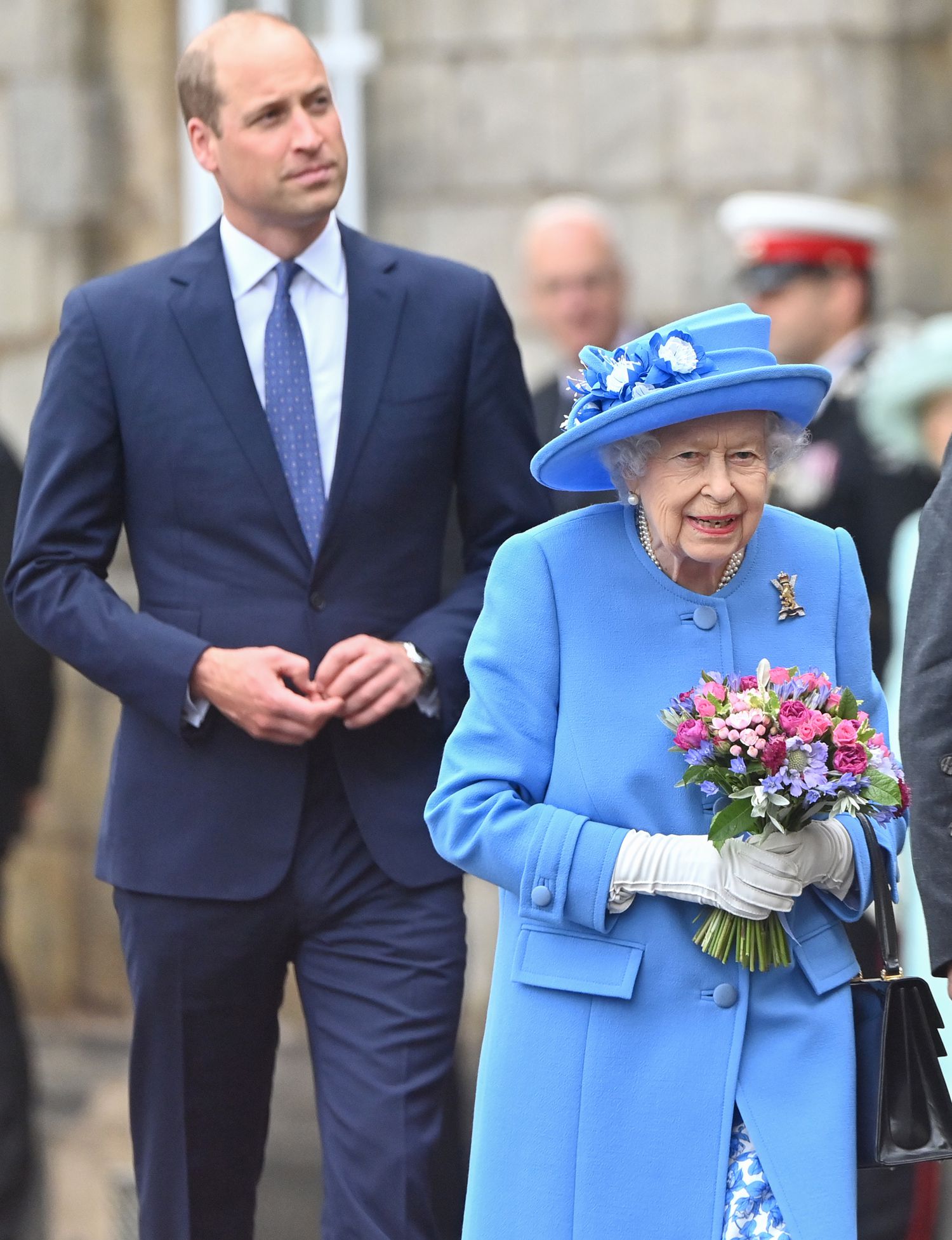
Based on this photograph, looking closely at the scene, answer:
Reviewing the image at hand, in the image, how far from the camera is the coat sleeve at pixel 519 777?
10.4 ft

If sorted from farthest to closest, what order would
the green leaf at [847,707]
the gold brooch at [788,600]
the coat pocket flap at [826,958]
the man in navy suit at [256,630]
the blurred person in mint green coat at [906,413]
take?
the blurred person in mint green coat at [906,413] → the man in navy suit at [256,630] → the gold brooch at [788,600] → the coat pocket flap at [826,958] → the green leaf at [847,707]

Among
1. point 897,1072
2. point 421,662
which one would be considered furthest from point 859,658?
point 421,662

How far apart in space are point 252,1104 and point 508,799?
1000 mm

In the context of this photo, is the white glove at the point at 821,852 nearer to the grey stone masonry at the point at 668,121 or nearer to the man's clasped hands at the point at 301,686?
the man's clasped hands at the point at 301,686

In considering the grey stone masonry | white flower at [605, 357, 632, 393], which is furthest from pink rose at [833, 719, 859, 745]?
the grey stone masonry

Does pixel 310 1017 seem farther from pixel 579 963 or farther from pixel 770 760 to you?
pixel 770 760

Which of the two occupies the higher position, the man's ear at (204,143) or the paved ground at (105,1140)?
the man's ear at (204,143)

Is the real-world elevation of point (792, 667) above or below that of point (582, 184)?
below

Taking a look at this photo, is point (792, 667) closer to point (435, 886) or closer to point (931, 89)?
point (435, 886)

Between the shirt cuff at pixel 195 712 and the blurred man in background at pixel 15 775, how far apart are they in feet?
→ 6.22

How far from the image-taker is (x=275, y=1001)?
155 inches

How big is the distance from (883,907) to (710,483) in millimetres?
631

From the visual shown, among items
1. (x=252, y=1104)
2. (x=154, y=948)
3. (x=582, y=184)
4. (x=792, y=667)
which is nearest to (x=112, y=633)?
(x=154, y=948)

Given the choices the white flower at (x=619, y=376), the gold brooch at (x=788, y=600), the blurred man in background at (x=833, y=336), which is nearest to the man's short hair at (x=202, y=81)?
the white flower at (x=619, y=376)
